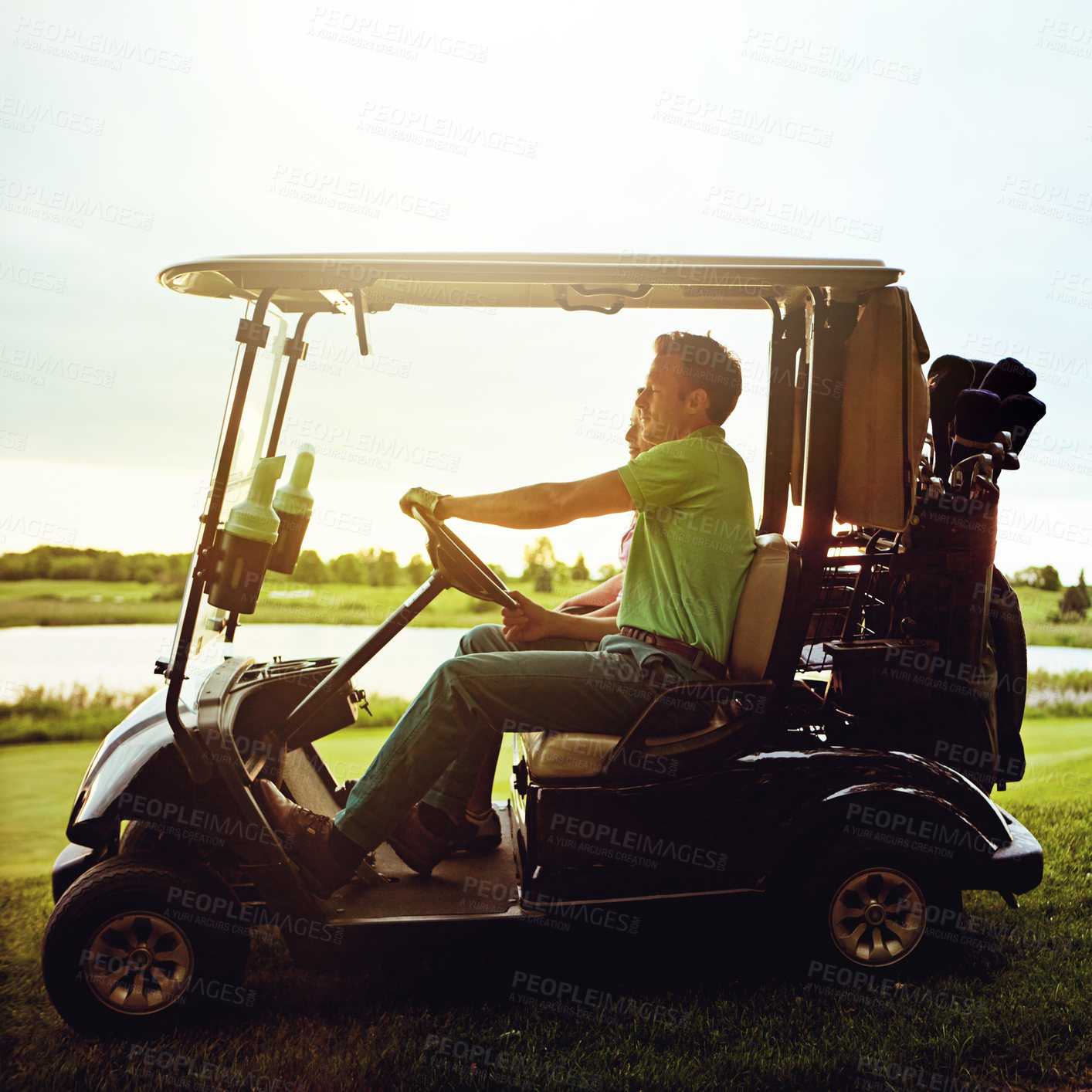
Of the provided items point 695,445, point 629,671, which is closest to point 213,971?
point 629,671

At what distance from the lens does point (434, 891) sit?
7.93 ft

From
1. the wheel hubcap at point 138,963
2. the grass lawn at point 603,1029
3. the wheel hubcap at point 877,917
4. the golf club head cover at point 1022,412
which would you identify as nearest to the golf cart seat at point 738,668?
the grass lawn at point 603,1029

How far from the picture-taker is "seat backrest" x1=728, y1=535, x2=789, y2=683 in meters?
2.35

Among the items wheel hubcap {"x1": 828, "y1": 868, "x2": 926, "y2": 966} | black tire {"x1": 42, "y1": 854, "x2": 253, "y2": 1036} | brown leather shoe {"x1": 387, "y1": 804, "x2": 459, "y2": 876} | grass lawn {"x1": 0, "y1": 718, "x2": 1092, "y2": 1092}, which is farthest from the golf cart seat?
black tire {"x1": 42, "y1": 854, "x2": 253, "y2": 1036}

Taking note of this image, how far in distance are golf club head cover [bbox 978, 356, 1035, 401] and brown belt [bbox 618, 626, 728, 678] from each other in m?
1.60

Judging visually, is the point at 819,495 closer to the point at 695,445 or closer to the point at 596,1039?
the point at 695,445

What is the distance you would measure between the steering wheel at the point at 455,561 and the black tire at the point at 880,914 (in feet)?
4.28

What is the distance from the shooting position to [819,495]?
93.6 inches

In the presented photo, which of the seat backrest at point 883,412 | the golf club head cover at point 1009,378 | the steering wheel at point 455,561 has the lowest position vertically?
the steering wheel at point 455,561

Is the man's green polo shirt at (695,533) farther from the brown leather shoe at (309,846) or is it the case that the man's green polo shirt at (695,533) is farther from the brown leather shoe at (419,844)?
the brown leather shoe at (309,846)

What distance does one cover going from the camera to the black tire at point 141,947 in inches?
82.3

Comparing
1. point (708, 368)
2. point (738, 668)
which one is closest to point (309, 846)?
point (738, 668)

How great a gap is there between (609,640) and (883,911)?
3.77 feet

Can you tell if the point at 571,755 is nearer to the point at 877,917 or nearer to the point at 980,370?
the point at 877,917
